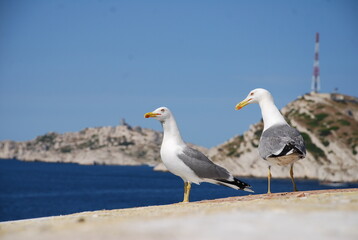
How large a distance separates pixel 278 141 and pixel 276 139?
0.12 meters

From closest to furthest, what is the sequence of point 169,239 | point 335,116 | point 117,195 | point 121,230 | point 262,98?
point 169,239
point 121,230
point 262,98
point 117,195
point 335,116

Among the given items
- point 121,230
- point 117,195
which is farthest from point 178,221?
point 117,195

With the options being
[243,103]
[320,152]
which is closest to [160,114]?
[243,103]

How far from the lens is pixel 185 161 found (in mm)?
14141

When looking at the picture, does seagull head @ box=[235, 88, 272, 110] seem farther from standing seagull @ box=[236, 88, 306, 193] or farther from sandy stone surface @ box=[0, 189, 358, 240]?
sandy stone surface @ box=[0, 189, 358, 240]

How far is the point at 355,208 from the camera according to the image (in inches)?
376

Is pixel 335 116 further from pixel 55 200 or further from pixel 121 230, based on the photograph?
pixel 121 230

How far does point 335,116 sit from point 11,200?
123 meters

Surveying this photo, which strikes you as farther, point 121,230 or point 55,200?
Answer: point 55,200

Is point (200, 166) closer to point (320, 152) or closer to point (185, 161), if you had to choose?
point (185, 161)

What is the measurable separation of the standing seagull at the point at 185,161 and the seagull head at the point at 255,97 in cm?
244

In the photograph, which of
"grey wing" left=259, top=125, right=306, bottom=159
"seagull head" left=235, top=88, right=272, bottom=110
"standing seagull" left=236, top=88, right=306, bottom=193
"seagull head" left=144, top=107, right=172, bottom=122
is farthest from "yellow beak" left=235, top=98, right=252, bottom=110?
Answer: "seagull head" left=144, top=107, right=172, bottom=122

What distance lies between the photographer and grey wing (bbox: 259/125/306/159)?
13719 millimetres

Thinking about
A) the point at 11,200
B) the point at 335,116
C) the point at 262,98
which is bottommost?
the point at 11,200
